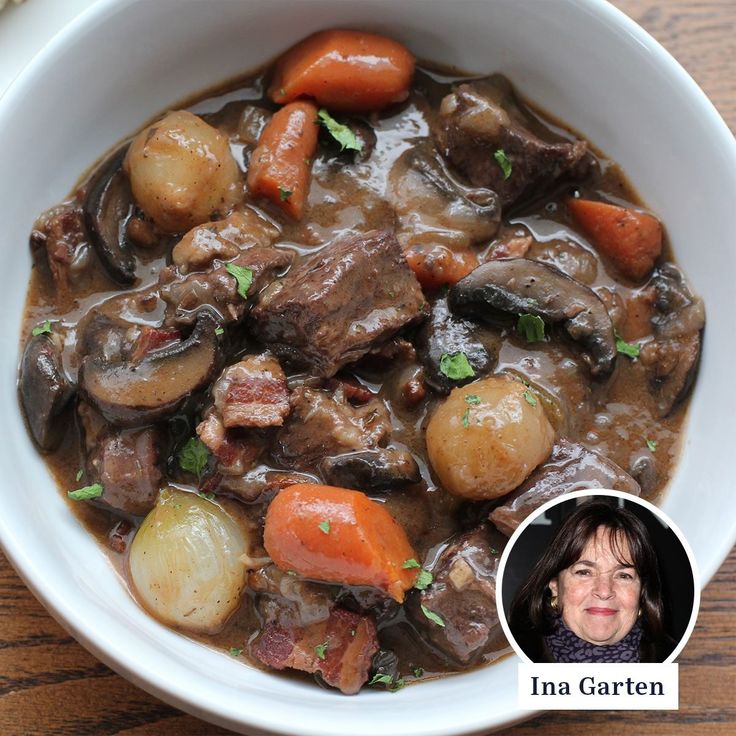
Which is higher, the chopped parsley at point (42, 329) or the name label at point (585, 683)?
the chopped parsley at point (42, 329)

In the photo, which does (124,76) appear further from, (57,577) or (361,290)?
(57,577)

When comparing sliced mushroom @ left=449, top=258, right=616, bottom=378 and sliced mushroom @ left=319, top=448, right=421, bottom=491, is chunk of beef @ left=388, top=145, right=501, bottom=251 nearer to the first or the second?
sliced mushroom @ left=449, top=258, right=616, bottom=378

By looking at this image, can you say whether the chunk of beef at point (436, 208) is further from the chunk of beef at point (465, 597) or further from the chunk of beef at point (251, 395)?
the chunk of beef at point (465, 597)

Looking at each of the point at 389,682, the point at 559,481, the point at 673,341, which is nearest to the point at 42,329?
the point at 389,682

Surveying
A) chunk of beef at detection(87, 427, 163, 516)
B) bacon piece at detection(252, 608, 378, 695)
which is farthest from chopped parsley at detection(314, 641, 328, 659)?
chunk of beef at detection(87, 427, 163, 516)

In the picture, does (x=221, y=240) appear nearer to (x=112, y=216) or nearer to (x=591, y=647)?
(x=112, y=216)

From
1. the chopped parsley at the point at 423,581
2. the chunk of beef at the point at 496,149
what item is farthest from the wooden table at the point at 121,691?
the chunk of beef at the point at 496,149
